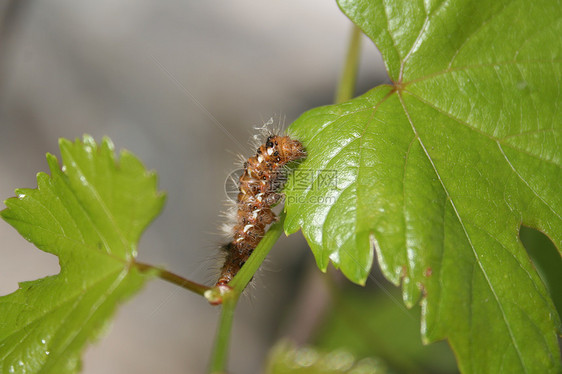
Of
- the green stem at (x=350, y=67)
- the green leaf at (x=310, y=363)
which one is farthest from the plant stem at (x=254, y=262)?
the green stem at (x=350, y=67)

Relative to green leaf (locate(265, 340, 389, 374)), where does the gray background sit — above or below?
above

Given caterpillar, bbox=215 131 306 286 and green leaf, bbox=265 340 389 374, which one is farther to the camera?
green leaf, bbox=265 340 389 374

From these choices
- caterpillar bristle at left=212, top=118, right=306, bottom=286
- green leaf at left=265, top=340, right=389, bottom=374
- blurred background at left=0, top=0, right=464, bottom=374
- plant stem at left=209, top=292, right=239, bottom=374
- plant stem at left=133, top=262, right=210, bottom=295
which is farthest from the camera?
blurred background at left=0, top=0, right=464, bottom=374

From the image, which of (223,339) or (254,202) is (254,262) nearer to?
(223,339)

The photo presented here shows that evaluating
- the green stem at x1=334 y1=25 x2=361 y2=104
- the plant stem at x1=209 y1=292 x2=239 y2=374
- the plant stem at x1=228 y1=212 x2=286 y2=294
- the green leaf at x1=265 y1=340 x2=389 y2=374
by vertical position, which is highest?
the green stem at x1=334 y1=25 x2=361 y2=104

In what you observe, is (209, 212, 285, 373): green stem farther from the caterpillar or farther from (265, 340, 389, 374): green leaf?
(265, 340, 389, 374): green leaf

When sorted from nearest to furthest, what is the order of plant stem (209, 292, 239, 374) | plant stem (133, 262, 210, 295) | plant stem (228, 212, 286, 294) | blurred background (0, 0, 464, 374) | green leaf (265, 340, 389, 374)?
1. plant stem (209, 292, 239, 374)
2. plant stem (133, 262, 210, 295)
3. plant stem (228, 212, 286, 294)
4. green leaf (265, 340, 389, 374)
5. blurred background (0, 0, 464, 374)

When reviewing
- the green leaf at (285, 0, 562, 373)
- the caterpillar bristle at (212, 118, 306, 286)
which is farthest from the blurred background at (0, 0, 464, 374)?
the green leaf at (285, 0, 562, 373)
